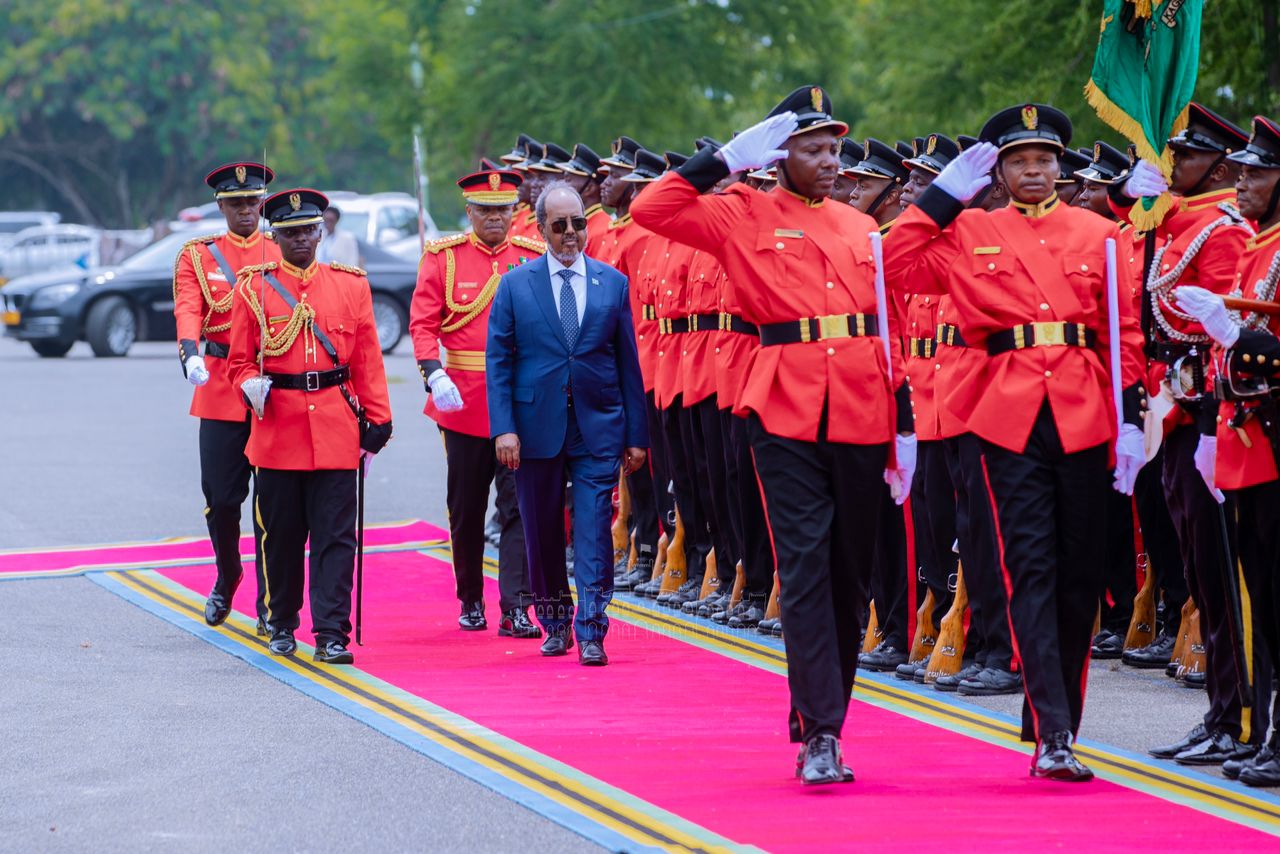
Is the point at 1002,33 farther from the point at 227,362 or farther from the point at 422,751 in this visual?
the point at 422,751

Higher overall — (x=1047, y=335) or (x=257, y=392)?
(x=1047, y=335)

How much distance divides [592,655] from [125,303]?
76.5 ft

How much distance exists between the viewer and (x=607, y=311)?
1033 centimetres

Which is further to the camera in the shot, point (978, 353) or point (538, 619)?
point (538, 619)

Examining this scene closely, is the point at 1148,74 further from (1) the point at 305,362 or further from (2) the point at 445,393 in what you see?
(1) the point at 305,362

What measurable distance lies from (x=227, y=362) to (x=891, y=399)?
13.2ft

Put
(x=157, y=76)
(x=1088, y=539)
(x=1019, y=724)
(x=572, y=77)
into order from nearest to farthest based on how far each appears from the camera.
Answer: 1. (x=1088, y=539)
2. (x=1019, y=724)
3. (x=572, y=77)
4. (x=157, y=76)

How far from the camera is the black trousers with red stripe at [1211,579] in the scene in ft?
26.1

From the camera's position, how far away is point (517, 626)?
11.0 m

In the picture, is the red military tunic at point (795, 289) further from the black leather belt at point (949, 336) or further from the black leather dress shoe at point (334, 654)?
the black leather dress shoe at point (334, 654)

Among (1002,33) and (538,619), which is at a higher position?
(1002,33)

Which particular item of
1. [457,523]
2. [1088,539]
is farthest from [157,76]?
[1088,539]

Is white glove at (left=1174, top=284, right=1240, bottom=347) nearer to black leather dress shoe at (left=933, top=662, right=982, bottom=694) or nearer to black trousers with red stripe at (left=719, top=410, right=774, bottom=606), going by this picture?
black leather dress shoe at (left=933, top=662, right=982, bottom=694)

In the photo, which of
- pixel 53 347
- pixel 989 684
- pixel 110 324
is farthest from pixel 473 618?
pixel 53 347
